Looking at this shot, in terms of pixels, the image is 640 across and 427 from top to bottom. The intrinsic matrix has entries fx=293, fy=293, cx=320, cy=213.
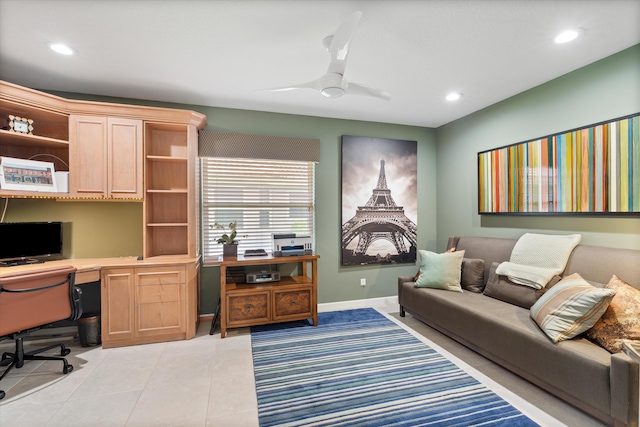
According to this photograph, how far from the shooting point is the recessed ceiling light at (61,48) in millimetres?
2297

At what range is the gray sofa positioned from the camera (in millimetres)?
1668

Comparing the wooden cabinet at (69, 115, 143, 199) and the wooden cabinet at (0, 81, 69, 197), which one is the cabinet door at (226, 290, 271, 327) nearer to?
the wooden cabinet at (69, 115, 143, 199)

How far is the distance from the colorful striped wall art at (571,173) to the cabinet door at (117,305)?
13.6 feet

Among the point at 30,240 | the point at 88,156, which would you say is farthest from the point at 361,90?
the point at 30,240

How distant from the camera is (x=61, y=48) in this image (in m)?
2.34

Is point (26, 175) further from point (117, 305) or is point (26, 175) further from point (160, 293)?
point (160, 293)

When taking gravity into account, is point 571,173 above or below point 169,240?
above

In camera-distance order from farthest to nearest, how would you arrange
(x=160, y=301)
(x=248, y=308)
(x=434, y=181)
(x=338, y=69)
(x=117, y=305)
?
(x=434, y=181), (x=248, y=308), (x=160, y=301), (x=117, y=305), (x=338, y=69)

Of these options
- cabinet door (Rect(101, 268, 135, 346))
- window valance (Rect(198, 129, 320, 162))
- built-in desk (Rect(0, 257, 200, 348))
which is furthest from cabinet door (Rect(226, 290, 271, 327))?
window valance (Rect(198, 129, 320, 162))

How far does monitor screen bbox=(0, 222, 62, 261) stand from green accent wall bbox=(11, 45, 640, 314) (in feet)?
0.50

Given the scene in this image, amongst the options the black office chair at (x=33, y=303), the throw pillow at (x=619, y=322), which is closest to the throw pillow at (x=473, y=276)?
the throw pillow at (x=619, y=322)

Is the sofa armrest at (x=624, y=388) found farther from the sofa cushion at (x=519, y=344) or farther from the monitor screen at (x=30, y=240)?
the monitor screen at (x=30, y=240)

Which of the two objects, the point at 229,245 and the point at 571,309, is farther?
the point at 229,245

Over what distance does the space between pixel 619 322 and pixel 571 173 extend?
1.44m
